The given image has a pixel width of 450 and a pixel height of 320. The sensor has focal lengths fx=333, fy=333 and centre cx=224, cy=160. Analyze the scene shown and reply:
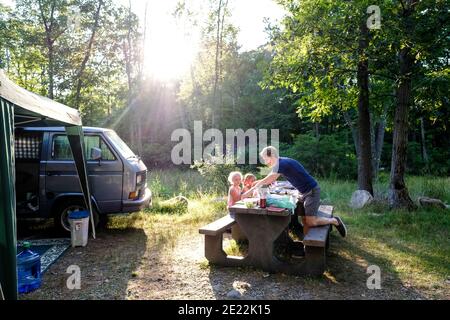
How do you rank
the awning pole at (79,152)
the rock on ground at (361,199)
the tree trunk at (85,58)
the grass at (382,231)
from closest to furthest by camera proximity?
the grass at (382,231) → the awning pole at (79,152) → the rock on ground at (361,199) → the tree trunk at (85,58)

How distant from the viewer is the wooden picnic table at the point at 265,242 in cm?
438

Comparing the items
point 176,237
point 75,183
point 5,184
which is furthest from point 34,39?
point 5,184

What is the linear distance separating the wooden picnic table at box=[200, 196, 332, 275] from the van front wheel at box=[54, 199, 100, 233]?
272 centimetres

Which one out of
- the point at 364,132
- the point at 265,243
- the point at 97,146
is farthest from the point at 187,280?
the point at 364,132

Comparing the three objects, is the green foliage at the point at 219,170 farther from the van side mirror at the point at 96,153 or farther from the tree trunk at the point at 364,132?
the van side mirror at the point at 96,153

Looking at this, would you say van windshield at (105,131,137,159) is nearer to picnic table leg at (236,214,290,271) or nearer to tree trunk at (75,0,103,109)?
picnic table leg at (236,214,290,271)

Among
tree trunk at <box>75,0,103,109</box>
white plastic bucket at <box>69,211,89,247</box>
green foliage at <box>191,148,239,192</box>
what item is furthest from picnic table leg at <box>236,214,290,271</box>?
tree trunk at <box>75,0,103,109</box>

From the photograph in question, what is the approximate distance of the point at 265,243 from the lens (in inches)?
181

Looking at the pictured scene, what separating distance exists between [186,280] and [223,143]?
17.6 m

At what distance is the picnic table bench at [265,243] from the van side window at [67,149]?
9.02ft

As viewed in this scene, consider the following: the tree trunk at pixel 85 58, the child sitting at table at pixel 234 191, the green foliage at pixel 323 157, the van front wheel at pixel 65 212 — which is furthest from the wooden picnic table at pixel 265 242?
the tree trunk at pixel 85 58

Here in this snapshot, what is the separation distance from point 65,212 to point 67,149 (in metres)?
1.17

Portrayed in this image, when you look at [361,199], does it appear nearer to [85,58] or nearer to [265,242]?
[265,242]

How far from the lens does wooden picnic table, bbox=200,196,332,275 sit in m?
4.38
